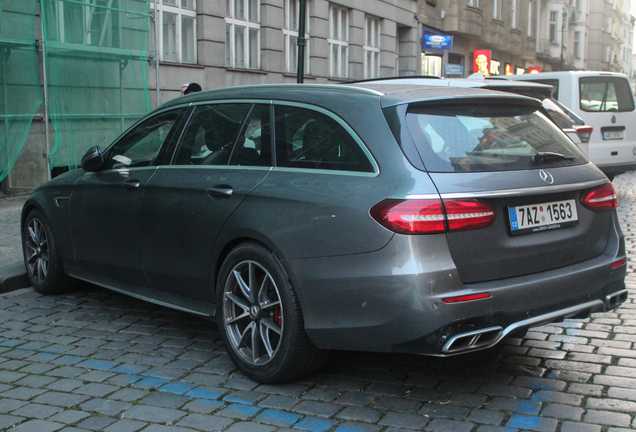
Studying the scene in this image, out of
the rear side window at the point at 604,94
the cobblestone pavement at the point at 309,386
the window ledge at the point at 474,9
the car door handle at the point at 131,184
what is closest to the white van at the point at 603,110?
the rear side window at the point at 604,94

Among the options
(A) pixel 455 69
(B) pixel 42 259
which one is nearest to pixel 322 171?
(B) pixel 42 259

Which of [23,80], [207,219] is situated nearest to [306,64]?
[23,80]

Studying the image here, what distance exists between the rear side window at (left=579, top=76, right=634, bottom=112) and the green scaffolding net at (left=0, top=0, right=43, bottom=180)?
899cm

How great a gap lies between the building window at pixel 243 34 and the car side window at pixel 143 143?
12784 millimetres

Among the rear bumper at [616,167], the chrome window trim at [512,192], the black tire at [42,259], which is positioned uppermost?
the chrome window trim at [512,192]

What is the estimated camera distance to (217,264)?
4.40 m

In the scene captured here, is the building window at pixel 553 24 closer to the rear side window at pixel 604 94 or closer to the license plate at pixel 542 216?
the rear side window at pixel 604 94

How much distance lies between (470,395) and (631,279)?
3.36m

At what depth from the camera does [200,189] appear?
4535mm

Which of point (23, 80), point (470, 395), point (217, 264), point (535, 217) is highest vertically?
point (23, 80)

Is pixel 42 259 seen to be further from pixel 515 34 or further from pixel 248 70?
pixel 515 34

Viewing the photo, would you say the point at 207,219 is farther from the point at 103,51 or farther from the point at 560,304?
the point at 103,51

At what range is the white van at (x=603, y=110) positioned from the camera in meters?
12.9

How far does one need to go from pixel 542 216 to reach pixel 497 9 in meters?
36.9
